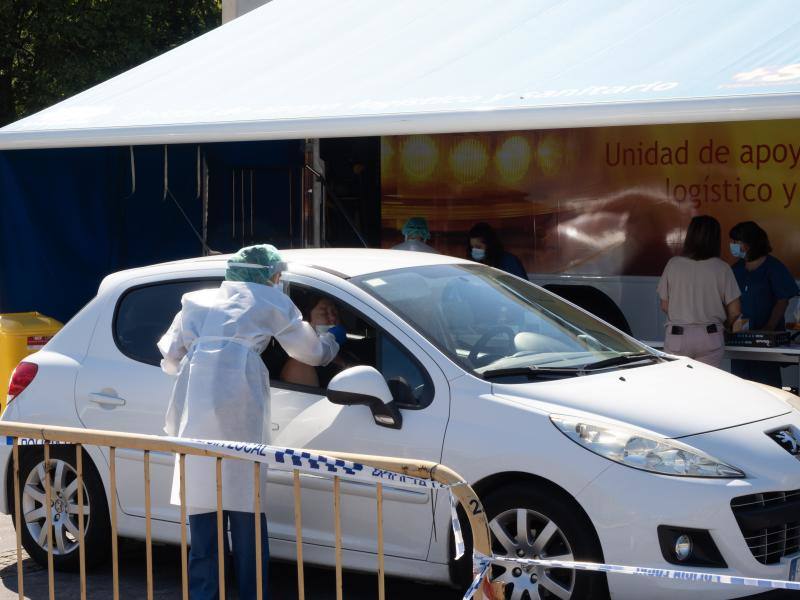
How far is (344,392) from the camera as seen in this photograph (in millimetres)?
5188

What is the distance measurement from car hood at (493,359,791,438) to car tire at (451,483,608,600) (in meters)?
0.38

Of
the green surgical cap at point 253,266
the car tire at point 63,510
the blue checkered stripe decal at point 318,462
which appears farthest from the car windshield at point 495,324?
the car tire at point 63,510

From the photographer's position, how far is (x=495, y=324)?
5785 millimetres

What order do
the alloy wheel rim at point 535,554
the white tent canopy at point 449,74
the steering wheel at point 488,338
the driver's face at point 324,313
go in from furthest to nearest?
the white tent canopy at point 449,74 → the driver's face at point 324,313 → the steering wheel at point 488,338 → the alloy wheel rim at point 535,554

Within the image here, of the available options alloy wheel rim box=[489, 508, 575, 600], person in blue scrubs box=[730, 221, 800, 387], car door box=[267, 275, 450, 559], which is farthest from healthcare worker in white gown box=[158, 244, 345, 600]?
person in blue scrubs box=[730, 221, 800, 387]

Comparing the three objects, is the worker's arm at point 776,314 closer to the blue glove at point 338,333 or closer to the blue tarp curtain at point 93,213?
the blue glove at point 338,333

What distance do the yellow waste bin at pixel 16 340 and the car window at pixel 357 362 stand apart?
4375 millimetres

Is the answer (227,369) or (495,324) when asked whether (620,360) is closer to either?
(495,324)

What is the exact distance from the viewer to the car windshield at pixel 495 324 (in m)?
5.52

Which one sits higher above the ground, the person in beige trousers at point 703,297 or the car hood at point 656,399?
the person in beige trousers at point 703,297

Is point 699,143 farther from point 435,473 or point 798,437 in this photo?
point 435,473

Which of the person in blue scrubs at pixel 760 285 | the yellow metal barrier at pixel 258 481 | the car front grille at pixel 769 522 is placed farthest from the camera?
the person in blue scrubs at pixel 760 285

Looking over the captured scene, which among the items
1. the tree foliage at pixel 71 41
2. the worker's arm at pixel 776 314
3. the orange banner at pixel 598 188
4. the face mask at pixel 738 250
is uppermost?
the tree foliage at pixel 71 41

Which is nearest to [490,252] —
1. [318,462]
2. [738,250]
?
[738,250]
